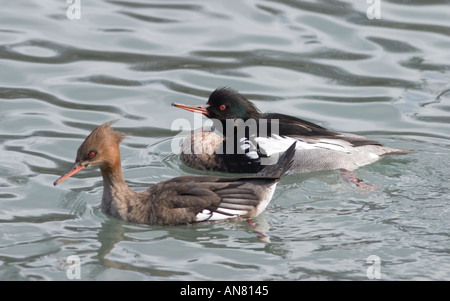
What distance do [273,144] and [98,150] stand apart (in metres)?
2.43

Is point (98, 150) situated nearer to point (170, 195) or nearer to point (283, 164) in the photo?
point (170, 195)

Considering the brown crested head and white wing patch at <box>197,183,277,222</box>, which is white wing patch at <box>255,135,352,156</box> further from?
the brown crested head

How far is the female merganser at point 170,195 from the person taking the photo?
329 inches

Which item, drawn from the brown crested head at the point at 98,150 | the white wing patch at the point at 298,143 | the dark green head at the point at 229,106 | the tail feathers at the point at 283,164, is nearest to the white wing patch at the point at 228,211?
Answer: the tail feathers at the point at 283,164

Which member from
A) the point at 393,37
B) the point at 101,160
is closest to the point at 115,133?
the point at 101,160

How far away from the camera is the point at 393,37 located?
1328 cm

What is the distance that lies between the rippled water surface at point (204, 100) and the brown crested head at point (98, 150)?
531 millimetres

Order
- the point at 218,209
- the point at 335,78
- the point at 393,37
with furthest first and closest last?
1. the point at 393,37
2. the point at 335,78
3. the point at 218,209

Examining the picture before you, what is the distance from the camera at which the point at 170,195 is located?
27.7 ft

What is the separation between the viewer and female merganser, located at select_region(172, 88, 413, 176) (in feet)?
33.1

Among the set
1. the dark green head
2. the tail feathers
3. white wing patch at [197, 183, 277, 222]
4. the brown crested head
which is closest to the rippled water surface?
white wing patch at [197, 183, 277, 222]

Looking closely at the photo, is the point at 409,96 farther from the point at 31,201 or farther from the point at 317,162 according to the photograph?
the point at 31,201

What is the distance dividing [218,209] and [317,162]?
2.24 meters

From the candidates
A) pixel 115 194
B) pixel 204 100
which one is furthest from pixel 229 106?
pixel 115 194
